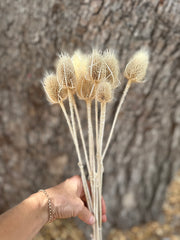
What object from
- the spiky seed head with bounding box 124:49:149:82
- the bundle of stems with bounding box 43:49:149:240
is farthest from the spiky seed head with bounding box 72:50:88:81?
the spiky seed head with bounding box 124:49:149:82

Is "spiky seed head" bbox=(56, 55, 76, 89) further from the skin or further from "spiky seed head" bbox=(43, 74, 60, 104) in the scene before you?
the skin

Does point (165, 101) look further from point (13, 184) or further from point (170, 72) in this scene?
point (13, 184)

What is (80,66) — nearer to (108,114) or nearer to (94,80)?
(94,80)

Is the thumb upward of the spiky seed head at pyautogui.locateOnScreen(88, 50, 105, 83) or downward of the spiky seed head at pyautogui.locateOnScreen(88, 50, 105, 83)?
downward

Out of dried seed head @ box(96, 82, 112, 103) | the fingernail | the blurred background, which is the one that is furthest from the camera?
the blurred background

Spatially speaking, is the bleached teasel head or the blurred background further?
the blurred background

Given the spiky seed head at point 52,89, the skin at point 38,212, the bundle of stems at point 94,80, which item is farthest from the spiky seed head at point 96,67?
the skin at point 38,212

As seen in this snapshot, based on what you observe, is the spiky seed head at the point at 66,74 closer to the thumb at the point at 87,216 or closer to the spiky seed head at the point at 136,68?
the spiky seed head at the point at 136,68
